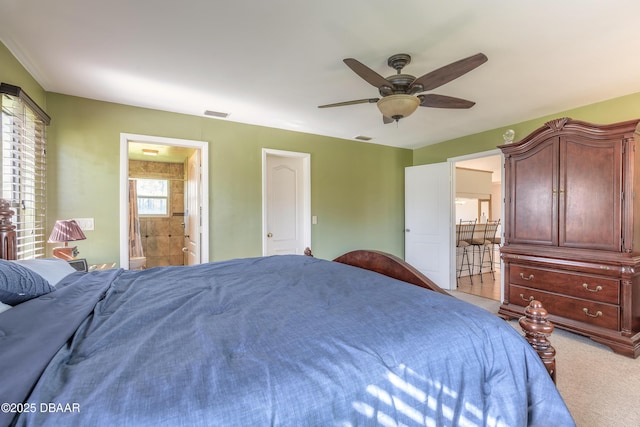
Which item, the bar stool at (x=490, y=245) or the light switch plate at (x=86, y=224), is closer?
the light switch plate at (x=86, y=224)

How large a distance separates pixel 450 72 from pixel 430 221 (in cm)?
317

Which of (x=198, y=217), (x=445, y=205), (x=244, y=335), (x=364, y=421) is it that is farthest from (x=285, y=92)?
(x=445, y=205)

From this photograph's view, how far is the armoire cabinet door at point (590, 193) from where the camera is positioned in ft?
8.61

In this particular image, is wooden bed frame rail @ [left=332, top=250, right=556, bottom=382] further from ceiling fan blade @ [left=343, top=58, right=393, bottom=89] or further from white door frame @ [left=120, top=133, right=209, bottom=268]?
white door frame @ [left=120, top=133, right=209, bottom=268]

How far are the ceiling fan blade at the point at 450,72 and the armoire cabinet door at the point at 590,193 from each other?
1721 mm

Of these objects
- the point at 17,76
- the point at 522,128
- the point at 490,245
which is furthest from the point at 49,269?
the point at 490,245

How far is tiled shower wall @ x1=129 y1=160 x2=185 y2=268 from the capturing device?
5602 millimetres

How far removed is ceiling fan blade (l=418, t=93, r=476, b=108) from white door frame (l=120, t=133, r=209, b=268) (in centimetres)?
252

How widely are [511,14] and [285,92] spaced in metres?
1.86

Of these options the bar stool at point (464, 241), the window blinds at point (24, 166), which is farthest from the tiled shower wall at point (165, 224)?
the bar stool at point (464, 241)

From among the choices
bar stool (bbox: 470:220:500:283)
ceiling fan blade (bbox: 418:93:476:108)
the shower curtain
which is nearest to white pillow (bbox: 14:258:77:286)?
ceiling fan blade (bbox: 418:93:476:108)

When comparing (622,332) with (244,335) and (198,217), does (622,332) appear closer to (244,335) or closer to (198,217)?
(244,335)

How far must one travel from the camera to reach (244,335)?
3.09 feet

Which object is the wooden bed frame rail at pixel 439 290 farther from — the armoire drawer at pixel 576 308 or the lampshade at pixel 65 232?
the lampshade at pixel 65 232
